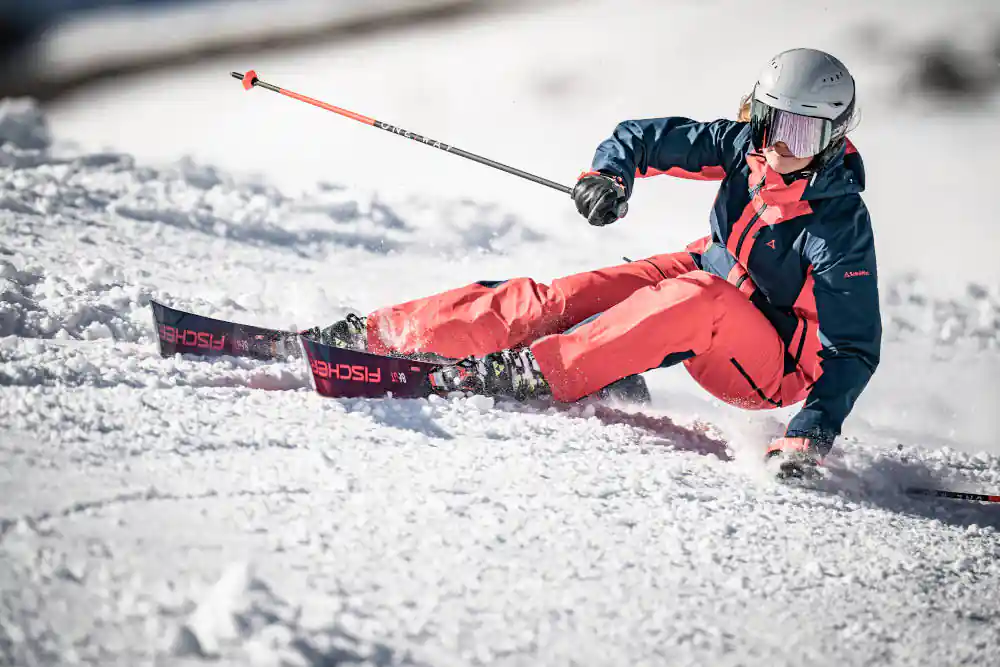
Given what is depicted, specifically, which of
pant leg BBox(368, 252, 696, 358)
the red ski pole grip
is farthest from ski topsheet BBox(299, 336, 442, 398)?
the red ski pole grip

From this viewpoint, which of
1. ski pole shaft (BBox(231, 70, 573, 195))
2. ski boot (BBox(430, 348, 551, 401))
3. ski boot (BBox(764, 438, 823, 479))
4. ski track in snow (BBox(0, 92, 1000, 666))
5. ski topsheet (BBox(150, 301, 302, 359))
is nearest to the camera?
ski track in snow (BBox(0, 92, 1000, 666))

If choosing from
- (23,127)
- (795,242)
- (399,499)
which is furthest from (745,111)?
(23,127)

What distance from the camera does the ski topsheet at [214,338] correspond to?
2.28 m

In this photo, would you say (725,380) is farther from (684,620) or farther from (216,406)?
(216,406)

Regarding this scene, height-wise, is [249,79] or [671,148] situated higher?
[249,79]

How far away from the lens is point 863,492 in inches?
85.9

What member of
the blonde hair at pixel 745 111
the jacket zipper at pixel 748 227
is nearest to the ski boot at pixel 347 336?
the jacket zipper at pixel 748 227

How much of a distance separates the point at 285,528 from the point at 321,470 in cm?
24

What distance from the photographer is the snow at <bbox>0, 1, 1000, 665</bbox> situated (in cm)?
124

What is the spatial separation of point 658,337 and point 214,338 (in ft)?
3.79

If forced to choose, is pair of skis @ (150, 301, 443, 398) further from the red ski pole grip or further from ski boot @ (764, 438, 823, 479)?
the red ski pole grip

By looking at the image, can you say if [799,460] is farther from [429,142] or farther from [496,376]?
[429,142]

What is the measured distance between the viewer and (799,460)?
79.4 inches

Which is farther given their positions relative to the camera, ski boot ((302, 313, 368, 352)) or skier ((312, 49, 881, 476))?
ski boot ((302, 313, 368, 352))
